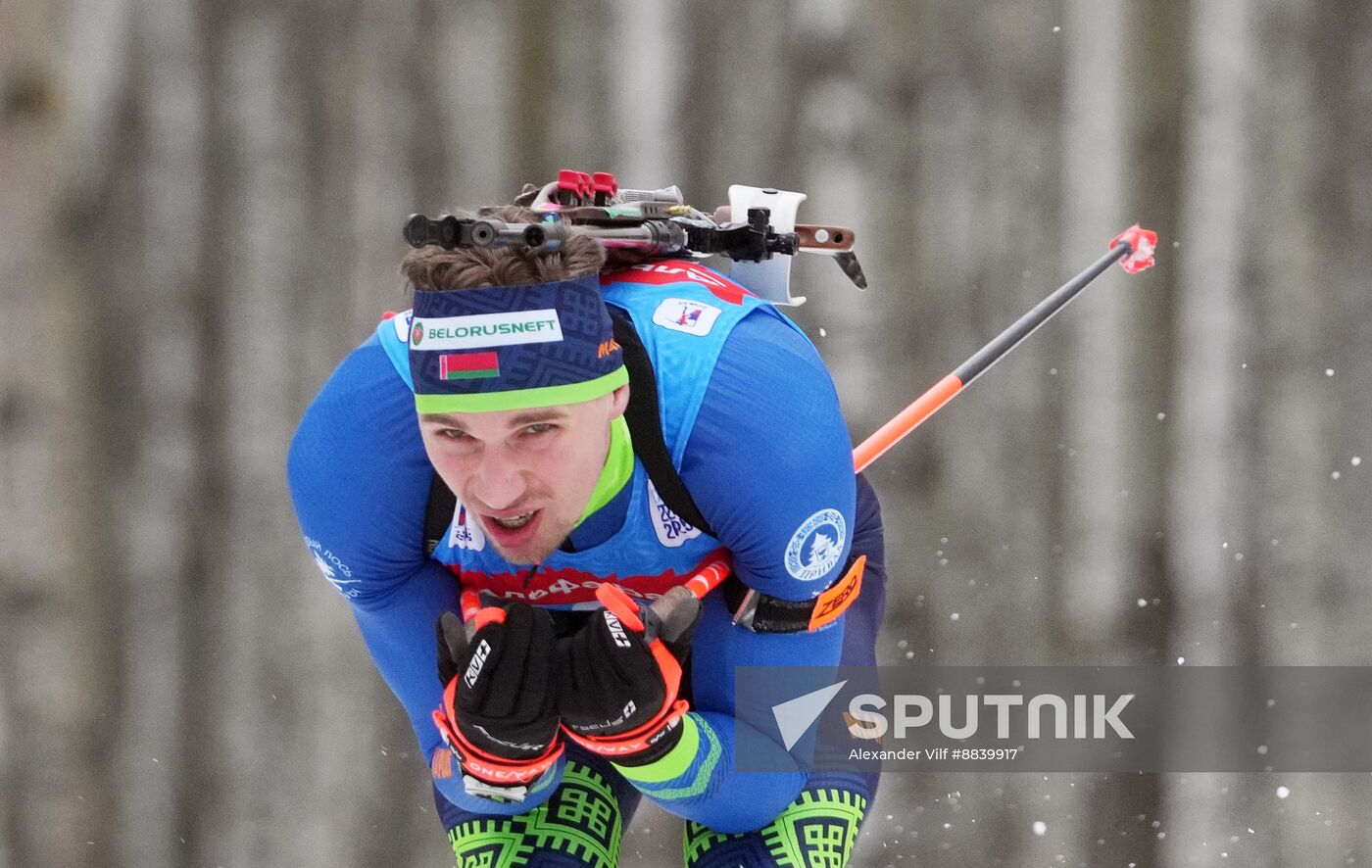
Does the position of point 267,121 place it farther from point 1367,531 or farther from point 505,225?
point 1367,531

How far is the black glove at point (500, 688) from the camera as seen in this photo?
51.4 inches

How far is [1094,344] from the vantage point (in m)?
2.54

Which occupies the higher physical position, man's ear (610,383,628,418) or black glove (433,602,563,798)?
man's ear (610,383,628,418)

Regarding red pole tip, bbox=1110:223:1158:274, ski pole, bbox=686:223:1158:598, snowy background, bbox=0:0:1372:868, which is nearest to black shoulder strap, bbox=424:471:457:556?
ski pole, bbox=686:223:1158:598

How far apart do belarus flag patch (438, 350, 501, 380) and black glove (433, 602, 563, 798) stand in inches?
7.9

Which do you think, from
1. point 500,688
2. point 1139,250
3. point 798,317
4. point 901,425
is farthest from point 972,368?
point 500,688

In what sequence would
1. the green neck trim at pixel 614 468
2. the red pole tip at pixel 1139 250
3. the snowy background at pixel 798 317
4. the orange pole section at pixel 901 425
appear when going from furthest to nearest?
the snowy background at pixel 798 317 < the red pole tip at pixel 1139 250 < the orange pole section at pixel 901 425 < the green neck trim at pixel 614 468

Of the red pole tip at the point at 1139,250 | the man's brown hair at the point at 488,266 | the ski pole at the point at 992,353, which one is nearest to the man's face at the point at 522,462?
the man's brown hair at the point at 488,266

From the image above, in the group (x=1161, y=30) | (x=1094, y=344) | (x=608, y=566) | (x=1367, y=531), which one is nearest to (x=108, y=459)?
(x=608, y=566)

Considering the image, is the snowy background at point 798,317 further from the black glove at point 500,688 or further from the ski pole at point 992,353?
the black glove at point 500,688

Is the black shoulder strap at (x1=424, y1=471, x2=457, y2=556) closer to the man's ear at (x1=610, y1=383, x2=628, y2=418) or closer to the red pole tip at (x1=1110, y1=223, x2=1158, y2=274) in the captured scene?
the man's ear at (x1=610, y1=383, x2=628, y2=418)

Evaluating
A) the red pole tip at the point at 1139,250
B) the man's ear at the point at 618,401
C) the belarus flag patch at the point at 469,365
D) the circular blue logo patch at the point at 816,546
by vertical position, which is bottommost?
the circular blue logo patch at the point at 816,546

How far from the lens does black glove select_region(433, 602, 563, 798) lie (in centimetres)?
131

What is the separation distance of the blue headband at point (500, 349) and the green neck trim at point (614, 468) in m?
0.10
